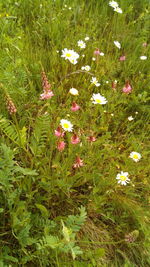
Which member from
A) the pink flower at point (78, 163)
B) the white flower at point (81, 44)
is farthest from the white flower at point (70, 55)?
the pink flower at point (78, 163)

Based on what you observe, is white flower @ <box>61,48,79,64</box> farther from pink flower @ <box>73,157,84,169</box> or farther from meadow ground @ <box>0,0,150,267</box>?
pink flower @ <box>73,157,84,169</box>

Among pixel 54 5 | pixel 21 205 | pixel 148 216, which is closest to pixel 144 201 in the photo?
pixel 148 216

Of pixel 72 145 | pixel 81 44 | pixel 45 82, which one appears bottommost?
pixel 72 145

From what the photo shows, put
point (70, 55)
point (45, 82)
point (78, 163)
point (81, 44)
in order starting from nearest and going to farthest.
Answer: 1. point (45, 82)
2. point (78, 163)
3. point (70, 55)
4. point (81, 44)

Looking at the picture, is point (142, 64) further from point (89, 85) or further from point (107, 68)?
point (89, 85)

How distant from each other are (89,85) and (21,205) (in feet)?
4.02

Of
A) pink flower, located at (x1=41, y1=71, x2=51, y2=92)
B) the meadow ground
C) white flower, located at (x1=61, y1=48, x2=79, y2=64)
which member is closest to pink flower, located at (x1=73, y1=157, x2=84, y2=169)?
the meadow ground

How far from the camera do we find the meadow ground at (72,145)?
137 cm

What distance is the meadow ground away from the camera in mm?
1373

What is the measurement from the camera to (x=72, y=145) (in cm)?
163

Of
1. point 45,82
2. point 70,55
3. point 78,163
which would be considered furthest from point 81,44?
point 78,163

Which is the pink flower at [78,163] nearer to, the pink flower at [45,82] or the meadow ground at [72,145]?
the meadow ground at [72,145]

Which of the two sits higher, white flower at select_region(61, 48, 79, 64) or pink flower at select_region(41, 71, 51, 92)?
white flower at select_region(61, 48, 79, 64)

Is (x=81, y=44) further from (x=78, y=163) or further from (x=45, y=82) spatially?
(x=78, y=163)
